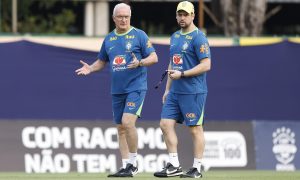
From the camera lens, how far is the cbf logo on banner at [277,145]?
18.9 metres

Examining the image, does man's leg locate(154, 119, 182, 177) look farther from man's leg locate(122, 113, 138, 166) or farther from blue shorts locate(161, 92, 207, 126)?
man's leg locate(122, 113, 138, 166)

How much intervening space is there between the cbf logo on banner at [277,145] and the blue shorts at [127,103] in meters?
4.86

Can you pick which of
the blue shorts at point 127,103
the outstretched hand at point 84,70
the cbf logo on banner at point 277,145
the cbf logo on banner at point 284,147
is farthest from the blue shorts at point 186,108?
the cbf logo on banner at point 284,147

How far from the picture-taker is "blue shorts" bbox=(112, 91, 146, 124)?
14406 mm

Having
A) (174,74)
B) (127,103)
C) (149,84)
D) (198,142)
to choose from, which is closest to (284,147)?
(149,84)

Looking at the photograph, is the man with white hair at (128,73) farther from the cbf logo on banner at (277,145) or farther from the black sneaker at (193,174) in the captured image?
the cbf logo on banner at (277,145)

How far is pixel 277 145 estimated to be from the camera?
19.0m

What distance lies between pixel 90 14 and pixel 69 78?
1786cm

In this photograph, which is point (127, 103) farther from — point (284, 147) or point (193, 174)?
point (284, 147)

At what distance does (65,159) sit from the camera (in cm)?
1808

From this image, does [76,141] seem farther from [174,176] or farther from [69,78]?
[174,176]

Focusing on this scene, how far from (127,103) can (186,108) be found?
809mm

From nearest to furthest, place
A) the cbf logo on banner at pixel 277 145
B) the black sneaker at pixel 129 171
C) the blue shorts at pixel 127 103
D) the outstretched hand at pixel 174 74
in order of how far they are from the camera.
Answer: the outstretched hand at pixel 174 74 → the black sneaker at pixel 129 171 → the blue shorts at pixel 127 103 → the cbf logo on banner at pixel 277 145

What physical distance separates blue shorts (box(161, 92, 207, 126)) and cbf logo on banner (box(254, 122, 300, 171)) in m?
4.87
